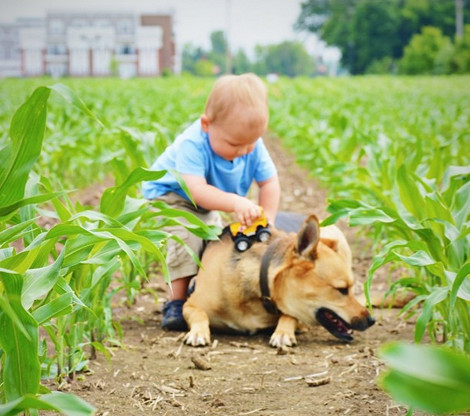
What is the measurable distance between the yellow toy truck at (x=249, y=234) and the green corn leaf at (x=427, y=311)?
109cm

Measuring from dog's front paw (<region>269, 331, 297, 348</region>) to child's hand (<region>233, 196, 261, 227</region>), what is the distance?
0.51 m

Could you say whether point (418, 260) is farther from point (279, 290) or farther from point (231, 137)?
point (231, 137)

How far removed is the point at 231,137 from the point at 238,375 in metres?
1.12

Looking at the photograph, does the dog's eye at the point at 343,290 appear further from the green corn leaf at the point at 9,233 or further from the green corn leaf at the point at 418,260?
the green corn leaf at the point at 9,233

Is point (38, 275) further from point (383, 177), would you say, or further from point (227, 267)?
point (383, 177)

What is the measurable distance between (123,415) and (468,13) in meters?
86.2

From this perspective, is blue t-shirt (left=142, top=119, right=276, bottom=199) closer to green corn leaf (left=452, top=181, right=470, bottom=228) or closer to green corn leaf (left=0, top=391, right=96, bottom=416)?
green corn leaf (left=452, top=181, right=470, bottom=228)

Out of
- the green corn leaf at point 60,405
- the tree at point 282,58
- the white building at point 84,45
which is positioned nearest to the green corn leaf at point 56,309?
the green corn leaf at point 60,405

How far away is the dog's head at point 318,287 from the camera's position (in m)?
3.21

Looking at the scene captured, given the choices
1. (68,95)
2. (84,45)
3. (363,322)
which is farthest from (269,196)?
(84,45)

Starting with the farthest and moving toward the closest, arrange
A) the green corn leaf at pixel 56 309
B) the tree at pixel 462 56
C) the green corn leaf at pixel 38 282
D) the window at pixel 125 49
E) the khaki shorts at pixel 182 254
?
the window at pixel 125 49
the tree at pixel 462 56
the khaki shorts at pixel 182 254
the green corn leaf at pixel 56 309
the green corn leaf at pixel 38 282

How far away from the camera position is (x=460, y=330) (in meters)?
2.91

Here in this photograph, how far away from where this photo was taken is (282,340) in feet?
A: 10.8

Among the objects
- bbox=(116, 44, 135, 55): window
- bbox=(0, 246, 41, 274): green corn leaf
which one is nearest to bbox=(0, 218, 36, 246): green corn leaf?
bbox=(0, 246, 41, 274): green corn leaf
